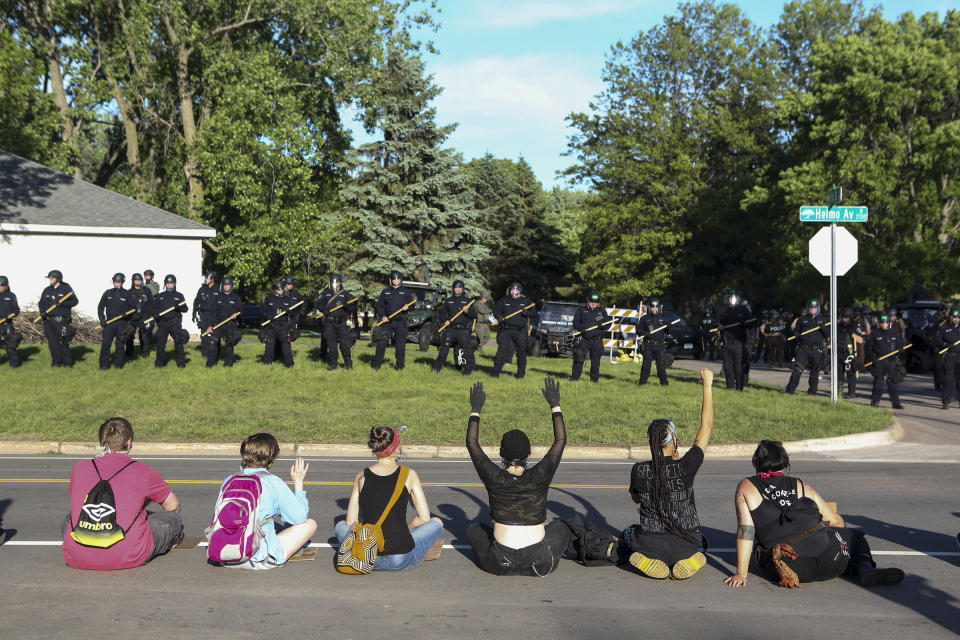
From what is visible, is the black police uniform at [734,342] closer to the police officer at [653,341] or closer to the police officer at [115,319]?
the police officer at [653,341]

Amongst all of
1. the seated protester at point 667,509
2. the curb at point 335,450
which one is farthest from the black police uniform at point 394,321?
the seated protester at point 667,509

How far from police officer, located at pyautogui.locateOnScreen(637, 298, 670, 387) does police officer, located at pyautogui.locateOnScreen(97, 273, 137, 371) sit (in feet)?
36.9

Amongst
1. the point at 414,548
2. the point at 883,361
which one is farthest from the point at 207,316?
the point at 414,548

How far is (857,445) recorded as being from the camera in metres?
13.9

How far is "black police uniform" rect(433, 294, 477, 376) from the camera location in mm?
20047

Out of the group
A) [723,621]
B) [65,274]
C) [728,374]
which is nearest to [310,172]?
[65,274]

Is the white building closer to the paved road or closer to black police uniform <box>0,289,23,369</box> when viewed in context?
black police uniform <box>0,289,23,369</box>

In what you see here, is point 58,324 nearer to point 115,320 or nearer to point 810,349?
point 115,320

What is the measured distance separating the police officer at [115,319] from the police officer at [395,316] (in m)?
4.50

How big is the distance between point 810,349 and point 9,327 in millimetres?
17154

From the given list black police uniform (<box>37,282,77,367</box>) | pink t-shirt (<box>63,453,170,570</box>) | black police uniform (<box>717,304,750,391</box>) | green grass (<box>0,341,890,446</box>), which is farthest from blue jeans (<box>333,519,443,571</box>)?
black police uniform (<box>37,282,77,367</box>)

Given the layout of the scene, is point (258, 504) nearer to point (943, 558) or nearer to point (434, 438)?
point (943, 558)

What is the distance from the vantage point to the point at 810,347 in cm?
1869

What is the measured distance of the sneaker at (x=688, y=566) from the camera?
6441 millimetres
